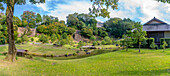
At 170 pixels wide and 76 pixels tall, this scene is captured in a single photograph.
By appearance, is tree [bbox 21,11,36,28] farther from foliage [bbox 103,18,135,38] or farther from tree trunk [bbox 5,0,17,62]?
tree trunk [bbox 5,0,17,62]

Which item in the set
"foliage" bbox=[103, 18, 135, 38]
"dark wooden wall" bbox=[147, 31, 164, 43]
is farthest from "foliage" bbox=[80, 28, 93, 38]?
"dark wooden wall" bbox=[147, 31, 164, 43]

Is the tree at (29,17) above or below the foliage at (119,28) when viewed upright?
above

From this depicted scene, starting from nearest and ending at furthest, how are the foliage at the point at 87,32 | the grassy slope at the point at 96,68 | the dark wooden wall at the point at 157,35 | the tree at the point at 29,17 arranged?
the grassy slope at the point at 96,68 < the dark wooden wall at the point at 157,35 < the tree at the point at 29,17 < the foliage at the point at 87,32

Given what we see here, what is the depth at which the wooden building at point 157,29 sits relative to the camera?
70.9 feet

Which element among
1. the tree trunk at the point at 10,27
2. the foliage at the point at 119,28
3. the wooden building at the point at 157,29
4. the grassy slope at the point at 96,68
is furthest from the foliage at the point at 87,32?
the grassy slope at the point at 96,68

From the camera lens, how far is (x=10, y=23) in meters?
8.32

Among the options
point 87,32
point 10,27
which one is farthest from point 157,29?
point 87,32

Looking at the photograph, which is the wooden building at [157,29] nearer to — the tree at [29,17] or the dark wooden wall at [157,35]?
the dark wooden wall at [157,35]

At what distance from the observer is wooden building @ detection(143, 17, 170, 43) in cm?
2161

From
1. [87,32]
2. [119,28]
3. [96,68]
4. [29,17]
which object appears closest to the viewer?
[96,68]

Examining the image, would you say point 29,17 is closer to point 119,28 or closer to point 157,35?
point 119,28

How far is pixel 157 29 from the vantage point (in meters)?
21.8

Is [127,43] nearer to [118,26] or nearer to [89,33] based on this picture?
[89,33]

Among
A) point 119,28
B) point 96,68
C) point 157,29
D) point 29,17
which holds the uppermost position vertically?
point 29,17
